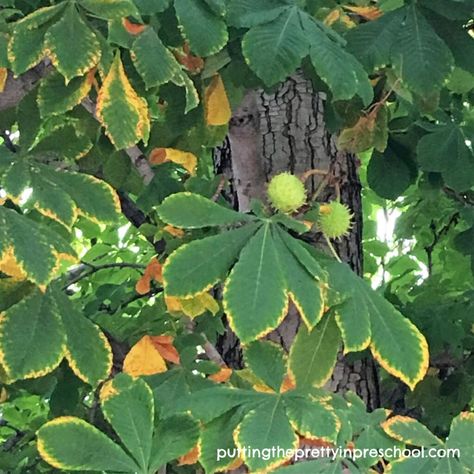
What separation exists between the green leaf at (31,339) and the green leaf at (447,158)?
36.0 inches

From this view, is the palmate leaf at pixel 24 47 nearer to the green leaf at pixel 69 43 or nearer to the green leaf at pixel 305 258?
the green leaf at pixel 69 43

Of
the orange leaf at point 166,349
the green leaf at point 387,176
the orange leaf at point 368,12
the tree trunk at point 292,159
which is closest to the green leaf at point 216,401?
the orange leaf at point 166,349

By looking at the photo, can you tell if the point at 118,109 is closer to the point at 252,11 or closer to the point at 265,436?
the point at 252,11

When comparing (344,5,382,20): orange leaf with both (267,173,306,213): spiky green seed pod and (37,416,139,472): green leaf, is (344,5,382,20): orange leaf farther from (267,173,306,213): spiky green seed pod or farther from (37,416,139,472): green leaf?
(37,416,139,472): green leaf

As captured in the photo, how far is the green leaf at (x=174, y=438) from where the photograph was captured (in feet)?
3.10

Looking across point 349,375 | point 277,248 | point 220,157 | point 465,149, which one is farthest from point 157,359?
point 465,149

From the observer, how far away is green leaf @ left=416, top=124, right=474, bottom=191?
166 centimetres

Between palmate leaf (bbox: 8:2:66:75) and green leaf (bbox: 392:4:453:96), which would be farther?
green leaf (bbox: 392:4:453:96)

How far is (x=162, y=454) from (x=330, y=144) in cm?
80

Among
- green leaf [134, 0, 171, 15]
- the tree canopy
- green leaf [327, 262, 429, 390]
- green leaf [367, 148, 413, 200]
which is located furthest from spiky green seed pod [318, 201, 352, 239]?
green leaf [367, 148, 413, 200]

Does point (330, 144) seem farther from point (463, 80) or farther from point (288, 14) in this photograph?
point (288, 14)

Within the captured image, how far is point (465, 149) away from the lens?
1.72 m

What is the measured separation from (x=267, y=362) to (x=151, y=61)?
392mm

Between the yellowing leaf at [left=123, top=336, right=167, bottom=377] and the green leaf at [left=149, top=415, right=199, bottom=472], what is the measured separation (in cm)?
22
